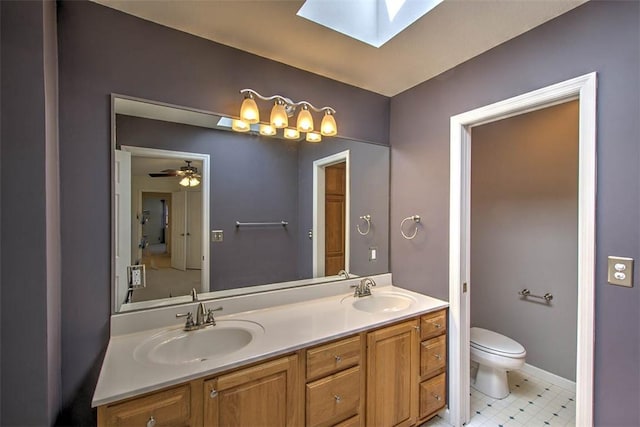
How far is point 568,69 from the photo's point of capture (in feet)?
4.46

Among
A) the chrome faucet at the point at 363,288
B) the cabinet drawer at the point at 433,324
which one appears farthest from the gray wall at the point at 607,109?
the chrome faucet at the point at 363,288

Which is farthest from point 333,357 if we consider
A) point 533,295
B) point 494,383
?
point 533,295

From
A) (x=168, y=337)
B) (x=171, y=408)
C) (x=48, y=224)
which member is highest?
(x=48, y=224)

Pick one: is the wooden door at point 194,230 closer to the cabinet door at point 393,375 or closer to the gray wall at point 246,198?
the gray wall at point 246,198

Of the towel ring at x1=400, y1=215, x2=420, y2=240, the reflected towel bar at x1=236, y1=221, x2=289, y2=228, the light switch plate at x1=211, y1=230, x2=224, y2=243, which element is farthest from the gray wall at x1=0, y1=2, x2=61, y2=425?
the towel ring at x1=400, y1=215, x2=420, y2=240

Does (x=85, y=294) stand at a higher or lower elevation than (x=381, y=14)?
lower

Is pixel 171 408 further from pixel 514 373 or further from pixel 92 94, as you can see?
pixel 514 373

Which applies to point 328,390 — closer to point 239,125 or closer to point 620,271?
point 620,271

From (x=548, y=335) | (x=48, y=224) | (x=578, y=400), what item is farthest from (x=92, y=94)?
(x=548, y=335)

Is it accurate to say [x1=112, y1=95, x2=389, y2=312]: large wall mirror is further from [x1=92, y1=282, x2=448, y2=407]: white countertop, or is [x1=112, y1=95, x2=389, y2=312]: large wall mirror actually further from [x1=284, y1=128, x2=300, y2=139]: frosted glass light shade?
[x1=92, y1=282, x2=448, y2=407]: white countertop

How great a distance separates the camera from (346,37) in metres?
1.59

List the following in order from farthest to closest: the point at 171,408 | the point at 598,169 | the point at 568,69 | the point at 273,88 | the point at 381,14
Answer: the point at 273,88, the point at 381,14, the point at 568,69, the point at 598,169, the point at 171,408

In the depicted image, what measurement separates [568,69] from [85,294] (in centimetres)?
258

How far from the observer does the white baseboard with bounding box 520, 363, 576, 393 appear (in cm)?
222
